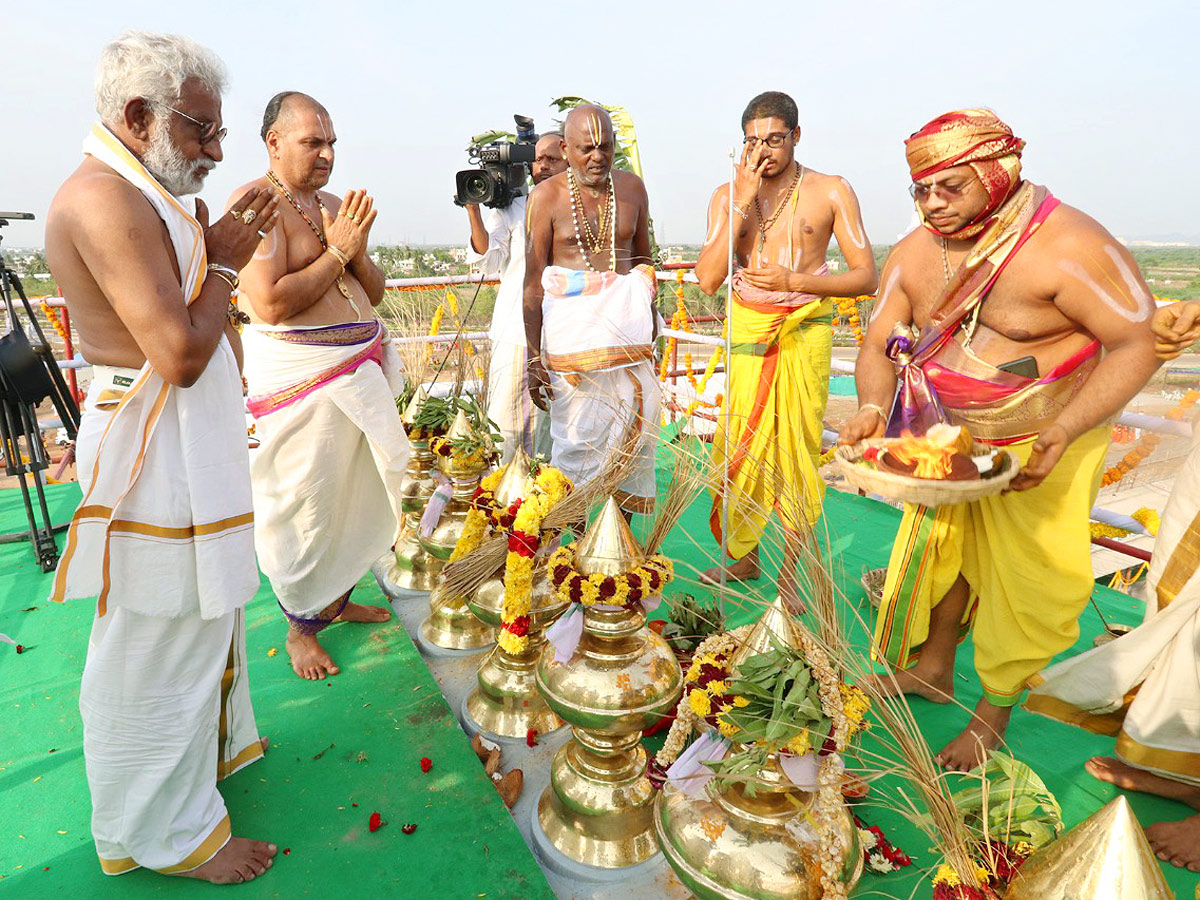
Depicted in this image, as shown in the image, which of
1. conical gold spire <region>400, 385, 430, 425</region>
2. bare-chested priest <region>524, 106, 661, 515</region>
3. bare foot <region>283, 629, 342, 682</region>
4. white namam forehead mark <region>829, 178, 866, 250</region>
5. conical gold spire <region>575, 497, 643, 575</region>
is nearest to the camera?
conical gold spire <region>575, 497, 643, 575</region>

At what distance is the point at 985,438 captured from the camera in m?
2.11

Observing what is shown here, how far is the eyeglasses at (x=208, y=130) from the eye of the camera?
1626 mm

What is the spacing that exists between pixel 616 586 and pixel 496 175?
10.7 feet

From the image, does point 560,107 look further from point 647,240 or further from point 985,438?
point 985,438

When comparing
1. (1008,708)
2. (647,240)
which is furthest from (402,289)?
(1008,708)

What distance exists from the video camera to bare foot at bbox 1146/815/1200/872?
4119 mm

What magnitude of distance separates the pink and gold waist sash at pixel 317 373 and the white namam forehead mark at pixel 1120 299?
2370mm

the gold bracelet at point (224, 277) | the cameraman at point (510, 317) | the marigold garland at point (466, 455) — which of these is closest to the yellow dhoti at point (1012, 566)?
the marigold garland at point (466, 455)

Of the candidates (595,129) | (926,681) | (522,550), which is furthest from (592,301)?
(926,681)

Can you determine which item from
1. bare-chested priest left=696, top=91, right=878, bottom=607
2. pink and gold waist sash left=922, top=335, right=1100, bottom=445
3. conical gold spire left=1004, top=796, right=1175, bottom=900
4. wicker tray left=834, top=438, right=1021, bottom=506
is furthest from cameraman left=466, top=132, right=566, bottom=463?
conical gold spire left=1004, top=796, right=1175, bottom=900

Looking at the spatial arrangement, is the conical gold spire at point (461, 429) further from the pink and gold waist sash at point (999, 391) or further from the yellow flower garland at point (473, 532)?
the pink and gold waist sash at point (999, 391)

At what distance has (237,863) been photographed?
1.82 metres

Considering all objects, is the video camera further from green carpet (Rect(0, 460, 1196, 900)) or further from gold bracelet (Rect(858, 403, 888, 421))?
gold bracelet (Rect(858, 403, 888, 421))

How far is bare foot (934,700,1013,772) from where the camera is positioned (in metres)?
2.13
